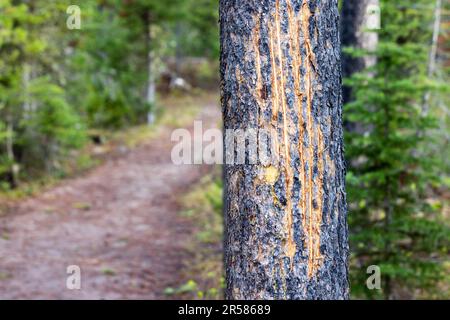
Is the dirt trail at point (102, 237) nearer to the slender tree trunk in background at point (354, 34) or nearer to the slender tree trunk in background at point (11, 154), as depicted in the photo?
the slender tree trunk in background at point (11, 154)

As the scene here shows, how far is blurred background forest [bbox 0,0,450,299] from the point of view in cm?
583

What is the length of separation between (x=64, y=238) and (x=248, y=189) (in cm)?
702

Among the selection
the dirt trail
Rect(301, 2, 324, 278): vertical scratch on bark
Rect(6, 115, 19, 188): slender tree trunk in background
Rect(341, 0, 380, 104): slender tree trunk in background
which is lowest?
the dirt trail

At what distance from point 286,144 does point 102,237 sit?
23.4 ft

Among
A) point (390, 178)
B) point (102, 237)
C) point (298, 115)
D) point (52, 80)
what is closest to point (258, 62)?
point (298, 115)

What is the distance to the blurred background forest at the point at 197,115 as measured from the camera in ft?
19.1

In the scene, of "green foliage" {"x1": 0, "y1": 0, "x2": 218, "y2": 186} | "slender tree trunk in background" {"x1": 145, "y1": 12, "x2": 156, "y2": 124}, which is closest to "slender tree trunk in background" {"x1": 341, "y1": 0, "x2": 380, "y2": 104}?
"green foliage" {"x1": 0, "y1": 0, "x2": 218, "y2": 186}

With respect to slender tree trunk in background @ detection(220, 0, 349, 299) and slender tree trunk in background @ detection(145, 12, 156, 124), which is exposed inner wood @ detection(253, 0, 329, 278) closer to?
slender tree trunk in background @ detection(220, 0, 349, 299)

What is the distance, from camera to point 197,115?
2414 centimetres

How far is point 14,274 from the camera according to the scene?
7.36 meters

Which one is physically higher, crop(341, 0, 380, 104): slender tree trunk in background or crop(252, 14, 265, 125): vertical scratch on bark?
crop(341, 0, 380, 104): slender tree trunk in background

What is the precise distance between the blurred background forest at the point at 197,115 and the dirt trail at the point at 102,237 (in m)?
0.25

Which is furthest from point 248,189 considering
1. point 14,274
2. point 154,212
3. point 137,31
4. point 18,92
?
point 137,31

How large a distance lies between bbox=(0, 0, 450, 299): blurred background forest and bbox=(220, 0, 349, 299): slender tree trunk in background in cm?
271
